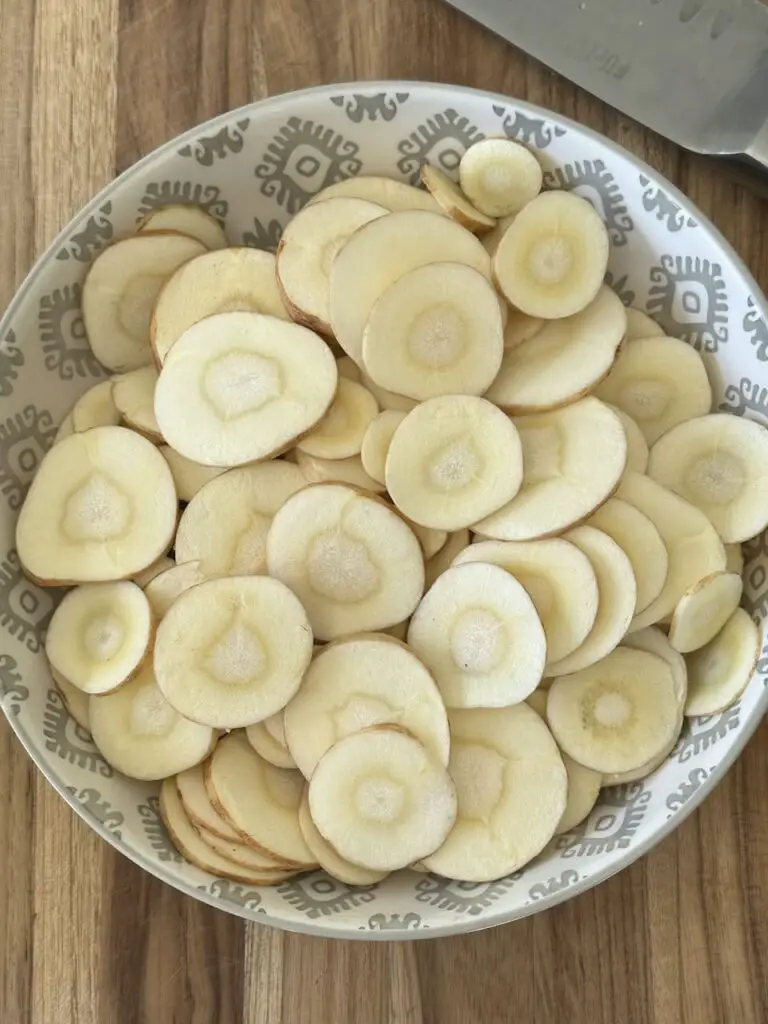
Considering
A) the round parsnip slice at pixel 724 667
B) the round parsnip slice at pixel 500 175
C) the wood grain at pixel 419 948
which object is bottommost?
the wood grain at pixel 419 948

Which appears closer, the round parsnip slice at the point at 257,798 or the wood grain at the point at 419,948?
the round parsnip slice at the point at 257,798

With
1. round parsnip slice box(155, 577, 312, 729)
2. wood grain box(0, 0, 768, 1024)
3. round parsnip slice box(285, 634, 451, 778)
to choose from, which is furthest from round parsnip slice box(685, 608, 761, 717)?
round parsnip slice box(155, 577, 312, 729)

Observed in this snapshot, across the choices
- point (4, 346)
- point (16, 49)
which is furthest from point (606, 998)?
point (16, 49)

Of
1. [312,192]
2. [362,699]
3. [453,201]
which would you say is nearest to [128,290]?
[312,192]

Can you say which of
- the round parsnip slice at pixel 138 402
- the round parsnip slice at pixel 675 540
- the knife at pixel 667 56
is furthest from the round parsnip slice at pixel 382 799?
the knife at pixel 667 56

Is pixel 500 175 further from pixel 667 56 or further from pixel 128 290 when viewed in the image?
pixel 128 290

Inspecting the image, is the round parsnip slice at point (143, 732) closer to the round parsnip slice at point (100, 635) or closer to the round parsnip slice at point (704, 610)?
the round parsnip slice at point (100, 635)

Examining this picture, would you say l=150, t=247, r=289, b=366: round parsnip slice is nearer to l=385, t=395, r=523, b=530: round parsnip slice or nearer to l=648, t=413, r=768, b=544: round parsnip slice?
l=385, t=395, r=523, b=530: round parsnip slice
